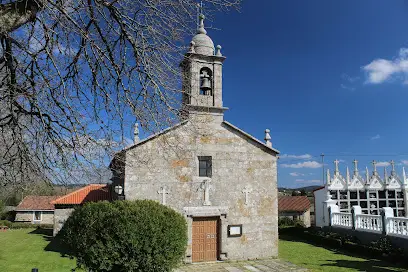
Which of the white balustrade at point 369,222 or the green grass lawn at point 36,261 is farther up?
the white balustrade at point 369,222

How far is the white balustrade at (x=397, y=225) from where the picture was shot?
14.4 metres

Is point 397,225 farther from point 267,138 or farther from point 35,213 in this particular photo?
point 35,213

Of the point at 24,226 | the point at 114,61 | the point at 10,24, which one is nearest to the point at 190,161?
the point at 114,61

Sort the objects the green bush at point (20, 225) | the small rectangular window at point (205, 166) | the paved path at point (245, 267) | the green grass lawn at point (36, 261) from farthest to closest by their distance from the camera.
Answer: the green bush at point (20, 225) < the small rectangular window at point (205, 166) < the green grass lawn at point (36, 261) < the paved path at point (245, 267)

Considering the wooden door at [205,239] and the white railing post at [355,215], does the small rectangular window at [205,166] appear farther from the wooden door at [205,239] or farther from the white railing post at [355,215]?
the white railing post at [355,215]

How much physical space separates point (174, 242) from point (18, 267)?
8259 mm

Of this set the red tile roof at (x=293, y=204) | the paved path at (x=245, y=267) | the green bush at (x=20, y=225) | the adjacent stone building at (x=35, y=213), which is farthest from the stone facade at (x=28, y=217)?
the paved path at (x=245, y=267)

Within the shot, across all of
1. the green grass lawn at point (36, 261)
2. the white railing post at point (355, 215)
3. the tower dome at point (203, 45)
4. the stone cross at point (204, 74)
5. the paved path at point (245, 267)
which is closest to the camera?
the paved path at point (245, 267)

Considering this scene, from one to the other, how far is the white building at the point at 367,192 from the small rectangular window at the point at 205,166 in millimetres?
9758

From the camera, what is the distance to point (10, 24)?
489cm

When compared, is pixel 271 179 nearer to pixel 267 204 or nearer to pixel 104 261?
pixel 267 204

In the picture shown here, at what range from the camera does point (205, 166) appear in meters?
15.0

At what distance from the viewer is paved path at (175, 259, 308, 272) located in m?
12.9

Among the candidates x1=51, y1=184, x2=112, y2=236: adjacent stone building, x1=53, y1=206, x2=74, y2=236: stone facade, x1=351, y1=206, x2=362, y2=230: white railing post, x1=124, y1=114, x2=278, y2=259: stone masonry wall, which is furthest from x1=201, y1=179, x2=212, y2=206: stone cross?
x1=53, y1=206, x2=74, y2=236: stone facade
